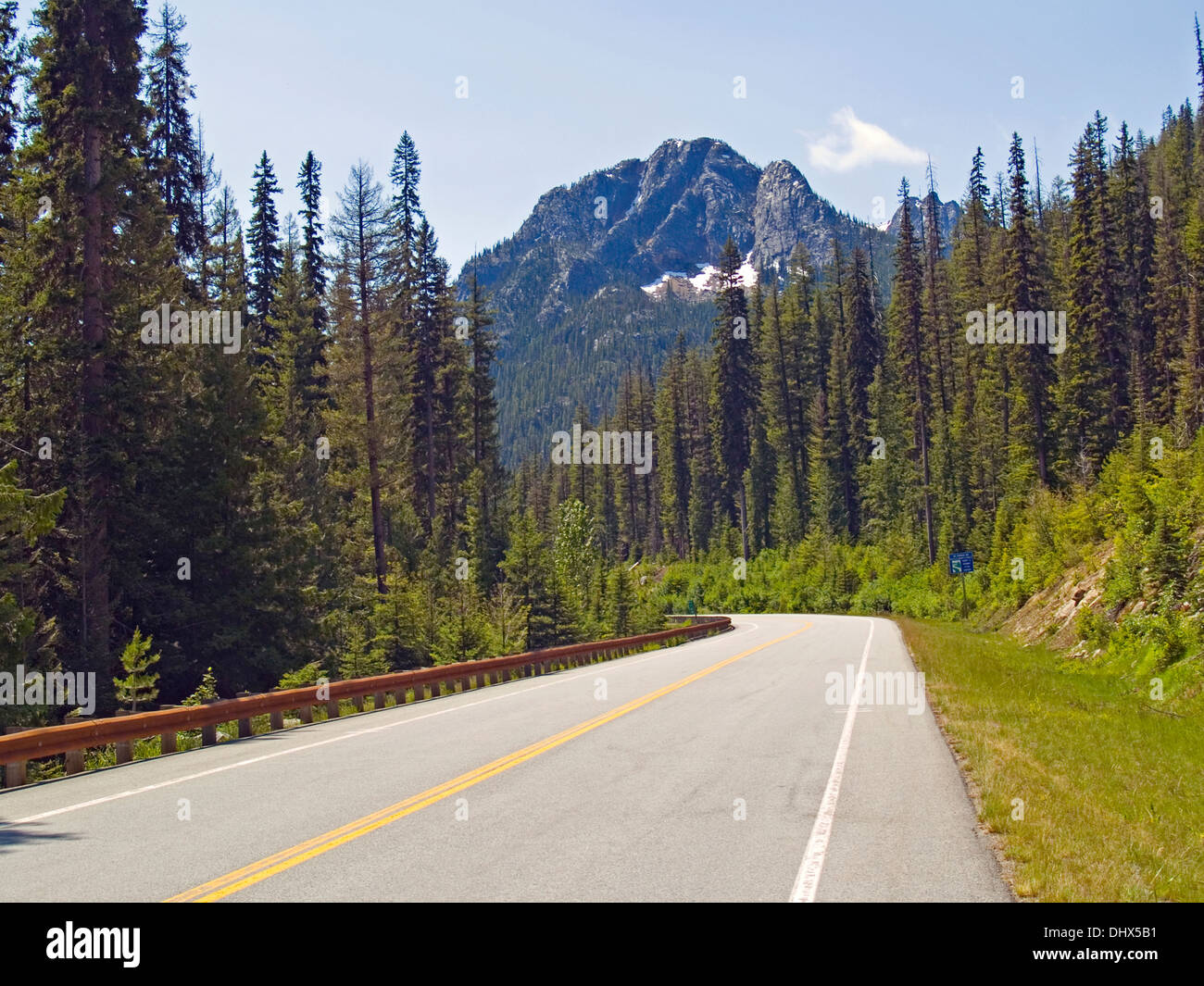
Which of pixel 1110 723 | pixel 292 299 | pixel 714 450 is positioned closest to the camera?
pixel 1110 723

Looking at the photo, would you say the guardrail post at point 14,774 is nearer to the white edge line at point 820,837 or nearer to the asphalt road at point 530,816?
the asphalt road at point 530,816

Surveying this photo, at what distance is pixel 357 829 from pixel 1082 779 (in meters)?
7.88

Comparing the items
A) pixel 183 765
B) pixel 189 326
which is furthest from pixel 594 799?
pixel 189 326

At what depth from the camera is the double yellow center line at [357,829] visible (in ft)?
20.8

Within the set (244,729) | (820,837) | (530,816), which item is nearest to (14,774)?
(244,729)

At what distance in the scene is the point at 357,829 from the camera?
26.5ft

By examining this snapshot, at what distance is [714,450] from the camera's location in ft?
322

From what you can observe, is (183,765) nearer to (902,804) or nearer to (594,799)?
(594,799)

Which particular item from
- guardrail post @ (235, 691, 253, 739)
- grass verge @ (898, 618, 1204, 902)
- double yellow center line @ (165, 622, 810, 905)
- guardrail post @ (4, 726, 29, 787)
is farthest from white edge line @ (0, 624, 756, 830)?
grass verge @ (898, 618, 1204, 902)

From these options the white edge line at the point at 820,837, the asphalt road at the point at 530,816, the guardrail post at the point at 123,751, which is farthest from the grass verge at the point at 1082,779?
the guardrail post at the point at 123,751

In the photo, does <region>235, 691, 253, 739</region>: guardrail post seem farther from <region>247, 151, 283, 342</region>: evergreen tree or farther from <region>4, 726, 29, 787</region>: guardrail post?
<region>247, 151, 283, 342</region>: evergreen tree

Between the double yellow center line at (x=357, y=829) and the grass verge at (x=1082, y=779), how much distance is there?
16.7ft

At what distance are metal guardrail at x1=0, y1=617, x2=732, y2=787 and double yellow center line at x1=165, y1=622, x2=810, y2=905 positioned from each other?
17.1ft
